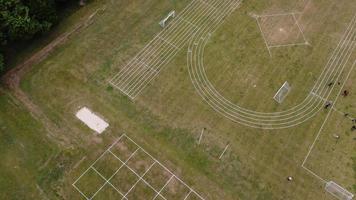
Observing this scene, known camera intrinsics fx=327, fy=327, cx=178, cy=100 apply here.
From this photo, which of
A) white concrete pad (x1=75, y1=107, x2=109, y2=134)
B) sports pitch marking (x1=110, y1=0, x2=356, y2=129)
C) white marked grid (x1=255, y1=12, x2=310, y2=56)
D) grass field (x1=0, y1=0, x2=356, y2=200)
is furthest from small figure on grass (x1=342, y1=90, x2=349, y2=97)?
white concrete pad (x1=75, y1=107, x2=109, y2=134)

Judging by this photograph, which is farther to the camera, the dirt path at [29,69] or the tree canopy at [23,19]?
the tree canopy at [23,19]

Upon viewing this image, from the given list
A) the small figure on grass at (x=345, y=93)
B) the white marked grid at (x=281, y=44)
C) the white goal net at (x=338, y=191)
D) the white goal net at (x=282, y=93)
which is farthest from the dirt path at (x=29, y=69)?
the small figure on grass at (x=345, y=93)

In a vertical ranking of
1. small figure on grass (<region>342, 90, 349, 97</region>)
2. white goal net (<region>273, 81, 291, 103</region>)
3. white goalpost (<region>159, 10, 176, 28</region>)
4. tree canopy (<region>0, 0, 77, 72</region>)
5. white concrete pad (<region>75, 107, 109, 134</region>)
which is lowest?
small figure on grass (<region>342, 90, 349, 97</region>)

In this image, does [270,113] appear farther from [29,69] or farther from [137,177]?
[29,69]

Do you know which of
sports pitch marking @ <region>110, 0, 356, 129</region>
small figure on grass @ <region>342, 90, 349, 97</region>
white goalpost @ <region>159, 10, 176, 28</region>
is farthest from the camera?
white goalpost @ <region>159, 10, 176, 28</region>

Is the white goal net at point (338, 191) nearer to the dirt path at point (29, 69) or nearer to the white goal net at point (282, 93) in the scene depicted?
the white goal net at point (282, 93)

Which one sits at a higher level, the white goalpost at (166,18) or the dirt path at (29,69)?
the white goalpost at (166,18)

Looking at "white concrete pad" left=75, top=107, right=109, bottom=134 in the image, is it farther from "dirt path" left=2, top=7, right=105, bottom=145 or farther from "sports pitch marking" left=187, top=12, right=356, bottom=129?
"sports pitch marking" left=187, top=12, right=356, bottom=129
